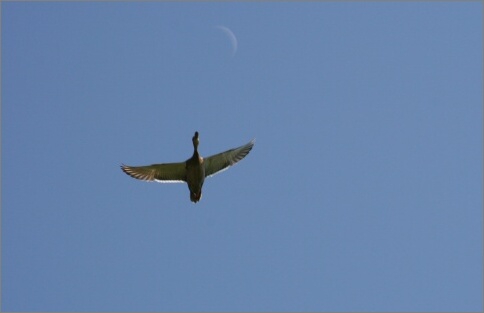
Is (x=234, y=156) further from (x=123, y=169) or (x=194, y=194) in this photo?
(x=123, y=169)

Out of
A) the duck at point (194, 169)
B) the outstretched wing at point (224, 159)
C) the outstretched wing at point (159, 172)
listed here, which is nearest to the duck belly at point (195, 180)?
the duck at point (194, 169)

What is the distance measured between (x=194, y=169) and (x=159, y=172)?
4.21 feet

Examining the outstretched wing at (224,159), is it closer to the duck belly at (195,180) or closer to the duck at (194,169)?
the duck at (194,169)

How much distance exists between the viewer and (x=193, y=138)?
46.0 ft

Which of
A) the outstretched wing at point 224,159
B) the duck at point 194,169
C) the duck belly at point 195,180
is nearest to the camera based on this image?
the duck belly at point 195,180

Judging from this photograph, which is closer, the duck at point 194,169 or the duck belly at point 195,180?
the duck belly at point 195,180

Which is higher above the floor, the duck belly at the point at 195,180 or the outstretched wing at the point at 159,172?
the outstretched wing at the point at 159,172

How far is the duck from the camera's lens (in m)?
13.9

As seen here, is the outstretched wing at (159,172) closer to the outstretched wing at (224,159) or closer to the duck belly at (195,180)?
the duck belly at (195,180)

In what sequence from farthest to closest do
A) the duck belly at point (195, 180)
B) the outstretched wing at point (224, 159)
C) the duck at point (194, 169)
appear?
the outstretched wing at point (224, 159)
the duck at point (194, 169)
the duck belly at point (195, 180)

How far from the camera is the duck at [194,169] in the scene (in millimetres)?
13883

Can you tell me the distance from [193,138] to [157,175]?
1.57 meters

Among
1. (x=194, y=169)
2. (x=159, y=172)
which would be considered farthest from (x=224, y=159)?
(x=159, y=172)

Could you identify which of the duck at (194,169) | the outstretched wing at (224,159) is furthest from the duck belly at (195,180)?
the outstretched wing at (224,159)
